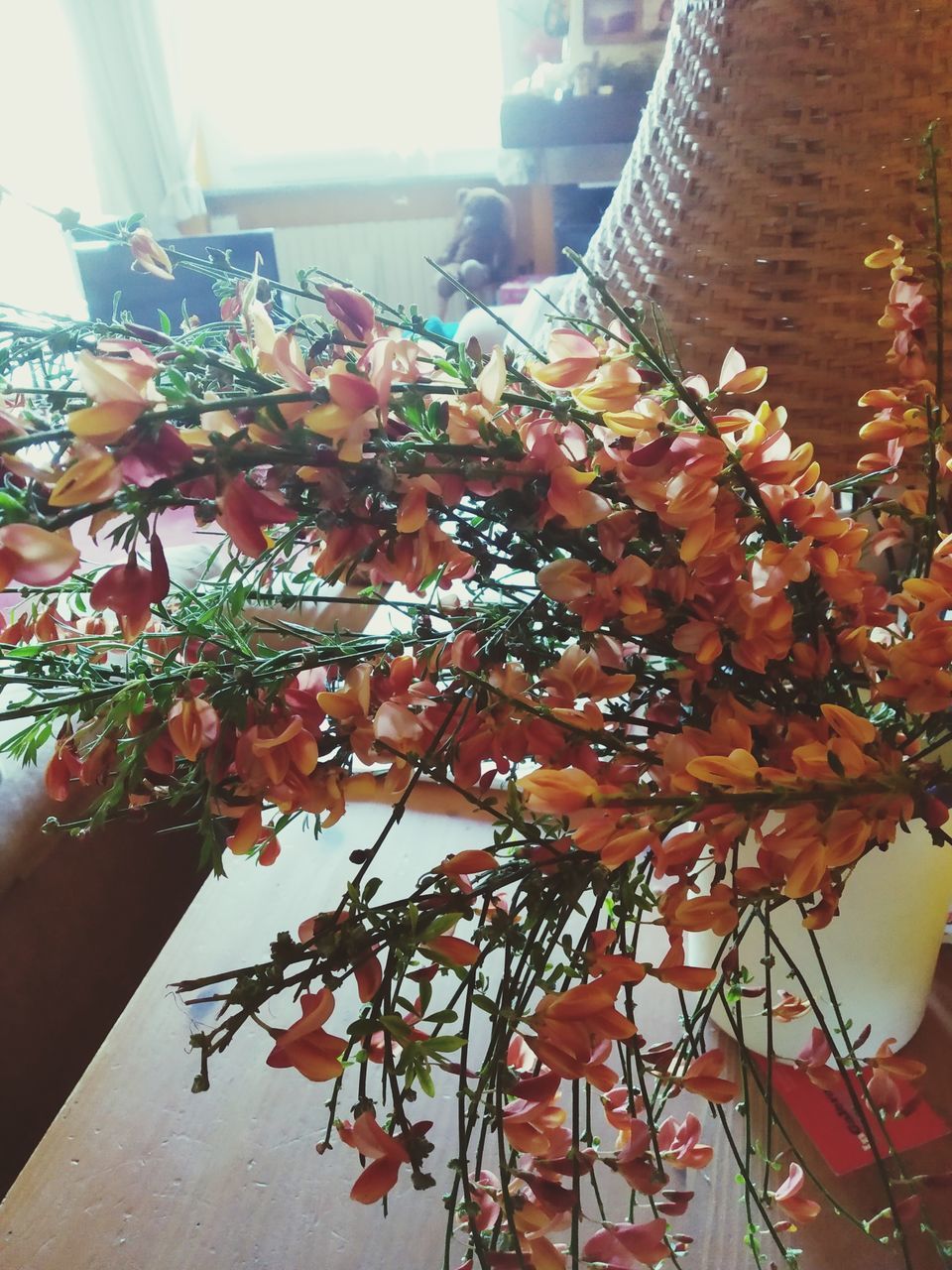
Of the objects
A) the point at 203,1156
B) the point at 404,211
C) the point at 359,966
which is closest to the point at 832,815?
the point at 359,966

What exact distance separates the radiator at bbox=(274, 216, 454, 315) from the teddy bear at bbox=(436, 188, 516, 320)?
0.62ft

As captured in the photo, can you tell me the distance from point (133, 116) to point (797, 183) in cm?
323

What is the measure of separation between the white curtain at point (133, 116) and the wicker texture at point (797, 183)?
9.99 feet

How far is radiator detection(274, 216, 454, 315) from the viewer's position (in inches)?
137

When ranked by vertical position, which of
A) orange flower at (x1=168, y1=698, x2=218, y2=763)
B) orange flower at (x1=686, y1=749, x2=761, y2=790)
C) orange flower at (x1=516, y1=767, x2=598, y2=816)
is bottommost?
orange flower at (x1=168, y1=698, x2=218, y2=763)

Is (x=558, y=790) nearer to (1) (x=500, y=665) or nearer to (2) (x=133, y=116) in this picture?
(1) (x=500, y=665)

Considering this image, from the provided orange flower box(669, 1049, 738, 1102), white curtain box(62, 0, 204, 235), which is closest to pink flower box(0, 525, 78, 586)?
orange flower box(669, 1049, 738, 1102)

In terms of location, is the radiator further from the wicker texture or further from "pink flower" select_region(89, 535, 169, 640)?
"pink flower" select_region(89, 535, 169, 640)

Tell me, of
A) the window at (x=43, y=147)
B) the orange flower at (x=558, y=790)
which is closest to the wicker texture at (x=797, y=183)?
the orange flower at (x=558, y=790)

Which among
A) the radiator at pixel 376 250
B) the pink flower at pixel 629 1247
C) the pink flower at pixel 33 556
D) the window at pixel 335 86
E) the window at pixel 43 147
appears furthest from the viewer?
the radiator at pixel 376 250

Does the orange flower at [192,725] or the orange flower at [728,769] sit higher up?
the orange flower at [728,769]

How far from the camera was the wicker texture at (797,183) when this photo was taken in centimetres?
52

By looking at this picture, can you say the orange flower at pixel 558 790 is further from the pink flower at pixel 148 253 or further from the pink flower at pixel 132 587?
the pink flower at pixel 148 253

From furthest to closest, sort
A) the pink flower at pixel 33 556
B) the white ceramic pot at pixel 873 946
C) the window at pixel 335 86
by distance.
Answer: the window at pixel 335 86 < the white ceramic pot at pixel 873 946 < the pink flower at pixel 33 556
